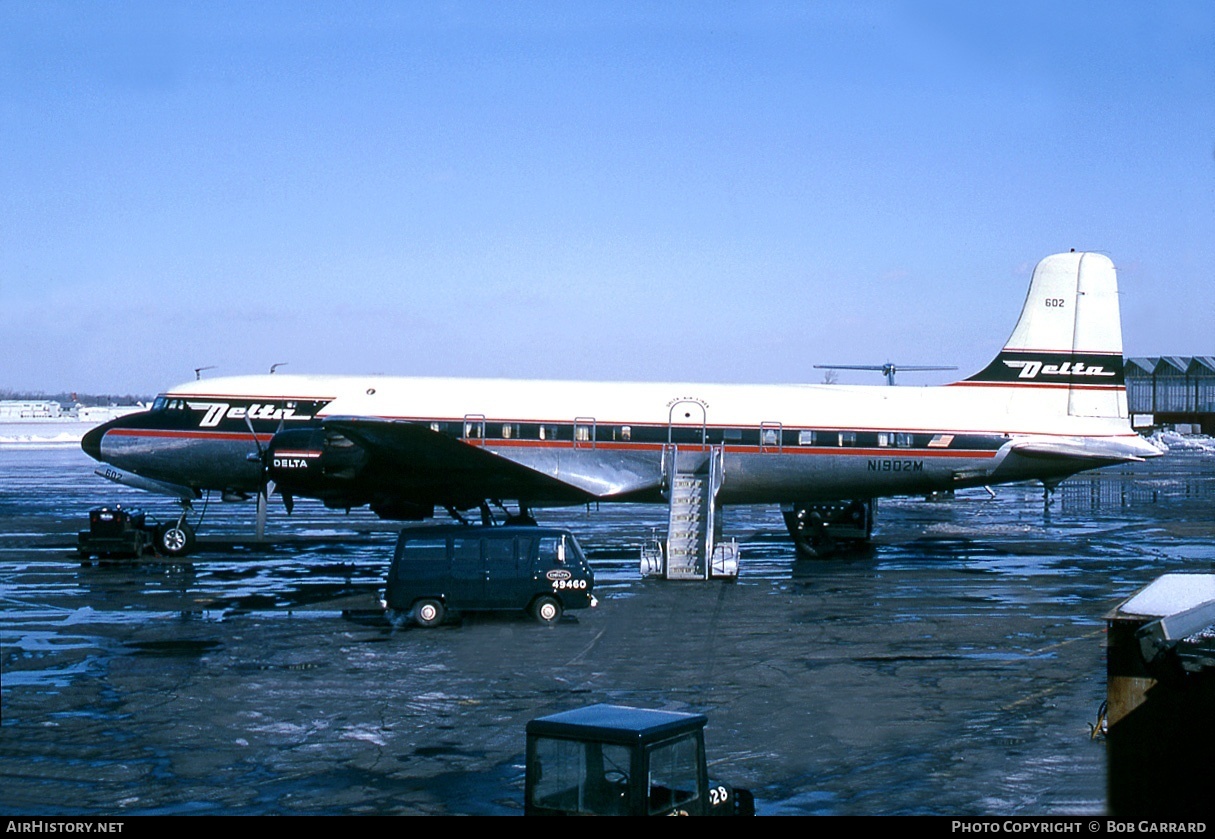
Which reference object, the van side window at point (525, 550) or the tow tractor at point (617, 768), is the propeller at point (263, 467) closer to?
the van side window at point (525, 550)

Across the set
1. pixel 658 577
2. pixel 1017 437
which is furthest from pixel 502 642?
pixel 1017 437

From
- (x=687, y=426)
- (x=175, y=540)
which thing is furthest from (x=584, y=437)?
(x=175, y=540)

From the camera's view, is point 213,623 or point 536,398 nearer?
point 213,623

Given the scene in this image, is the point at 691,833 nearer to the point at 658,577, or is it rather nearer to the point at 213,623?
the point at 213,623

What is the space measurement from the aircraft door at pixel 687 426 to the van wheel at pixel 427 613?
39.7ft

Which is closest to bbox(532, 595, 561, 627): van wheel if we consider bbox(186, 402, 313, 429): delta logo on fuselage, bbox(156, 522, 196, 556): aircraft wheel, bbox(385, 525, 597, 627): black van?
bbox(385, 525, 597, 627): black van

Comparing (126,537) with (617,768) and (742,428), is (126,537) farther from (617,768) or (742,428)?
(617,768)

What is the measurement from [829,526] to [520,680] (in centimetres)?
1773

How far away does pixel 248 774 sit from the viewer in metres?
12.7

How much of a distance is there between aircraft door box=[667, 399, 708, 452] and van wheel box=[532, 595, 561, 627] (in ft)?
35.9

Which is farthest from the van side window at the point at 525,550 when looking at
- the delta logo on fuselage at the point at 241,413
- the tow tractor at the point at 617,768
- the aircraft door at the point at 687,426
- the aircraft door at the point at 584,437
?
the delta logo on fuselage at the point at 241,413

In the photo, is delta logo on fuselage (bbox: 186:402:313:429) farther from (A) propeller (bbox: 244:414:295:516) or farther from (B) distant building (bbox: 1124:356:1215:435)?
(B) distant building (bbox: 1124:356:1215:435)

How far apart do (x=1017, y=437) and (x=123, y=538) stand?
2403 centimetres

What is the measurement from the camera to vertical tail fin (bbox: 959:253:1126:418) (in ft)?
108
